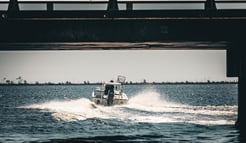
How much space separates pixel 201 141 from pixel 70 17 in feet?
44.0

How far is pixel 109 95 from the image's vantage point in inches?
2766

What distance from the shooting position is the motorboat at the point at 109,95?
226 ft

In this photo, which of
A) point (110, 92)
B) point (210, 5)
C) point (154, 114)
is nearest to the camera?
point (210, 5)

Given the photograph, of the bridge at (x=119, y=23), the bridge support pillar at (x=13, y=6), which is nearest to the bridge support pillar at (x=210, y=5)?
the bridge at (x=119, y=23)

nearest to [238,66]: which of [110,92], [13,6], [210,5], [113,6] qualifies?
[210,5]

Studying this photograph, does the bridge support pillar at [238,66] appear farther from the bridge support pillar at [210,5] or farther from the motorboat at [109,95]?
the motorboat at [109,95]

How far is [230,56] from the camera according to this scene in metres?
27.4

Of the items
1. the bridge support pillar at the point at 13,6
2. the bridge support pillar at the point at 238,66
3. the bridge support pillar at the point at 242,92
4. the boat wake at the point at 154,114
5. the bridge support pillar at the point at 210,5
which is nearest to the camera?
the bridge support pillar at the point at 13,6

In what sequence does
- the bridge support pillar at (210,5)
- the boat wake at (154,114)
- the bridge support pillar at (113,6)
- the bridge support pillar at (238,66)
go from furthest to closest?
the boat wake at (154,114)
the bridge support pillar at (238,66)
the bridge support pillar at (210,5)
the bridge support pillar at (113,6)

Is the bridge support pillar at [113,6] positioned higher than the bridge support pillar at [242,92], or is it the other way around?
the bridge support pillar at [113,6]

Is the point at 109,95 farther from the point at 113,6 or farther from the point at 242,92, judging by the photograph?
the point at 113,6

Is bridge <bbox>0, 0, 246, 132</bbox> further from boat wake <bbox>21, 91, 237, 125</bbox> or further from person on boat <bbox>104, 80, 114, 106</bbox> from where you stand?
person on boat <bbox>104, 80, 114, 106</bbox>

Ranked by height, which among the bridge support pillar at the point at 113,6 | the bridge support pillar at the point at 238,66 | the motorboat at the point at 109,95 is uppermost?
the bridge support pillar at the point at 113,6

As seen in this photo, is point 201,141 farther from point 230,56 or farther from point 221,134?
point 230,56
